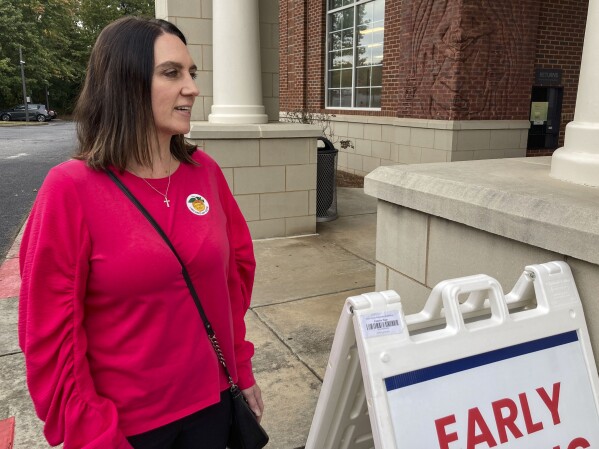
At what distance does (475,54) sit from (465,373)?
26.3ft

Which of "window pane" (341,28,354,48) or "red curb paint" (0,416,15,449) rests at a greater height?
"window pane" (341,28,354,48)

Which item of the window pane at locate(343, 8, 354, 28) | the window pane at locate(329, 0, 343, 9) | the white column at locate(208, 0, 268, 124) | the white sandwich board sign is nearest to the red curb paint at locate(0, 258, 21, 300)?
the white column at locate(208, 0, 268, 124)

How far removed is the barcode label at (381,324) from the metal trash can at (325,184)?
6.01 meters

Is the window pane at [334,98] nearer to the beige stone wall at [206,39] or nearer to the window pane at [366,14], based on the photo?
the window pane at [366,14]

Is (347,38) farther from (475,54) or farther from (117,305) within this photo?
(117,305)

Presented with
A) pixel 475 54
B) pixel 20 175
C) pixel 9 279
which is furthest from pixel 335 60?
pixel 9 279

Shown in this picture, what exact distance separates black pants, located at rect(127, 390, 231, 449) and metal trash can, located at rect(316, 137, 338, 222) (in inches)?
230

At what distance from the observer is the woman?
1382 millimetres

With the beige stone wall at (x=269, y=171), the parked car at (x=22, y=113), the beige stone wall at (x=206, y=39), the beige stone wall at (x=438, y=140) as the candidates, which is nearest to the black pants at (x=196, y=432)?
the beige stone wall at (x=269, y=171)

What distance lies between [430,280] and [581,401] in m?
1.13

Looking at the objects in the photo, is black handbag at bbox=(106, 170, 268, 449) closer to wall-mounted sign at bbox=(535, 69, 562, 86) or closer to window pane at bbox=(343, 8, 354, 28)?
wall-mounted sign at bbox=(535, 69, 562, 86)

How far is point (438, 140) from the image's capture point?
9125 millimetres

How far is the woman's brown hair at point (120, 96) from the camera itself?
1.53 metres

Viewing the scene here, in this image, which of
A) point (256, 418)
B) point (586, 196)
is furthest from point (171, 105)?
point (586, 196)
